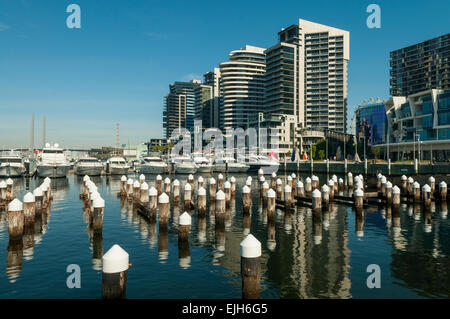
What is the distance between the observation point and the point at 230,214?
27.0 metres

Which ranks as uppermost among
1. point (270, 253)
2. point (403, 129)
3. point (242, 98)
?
point (242, 98)

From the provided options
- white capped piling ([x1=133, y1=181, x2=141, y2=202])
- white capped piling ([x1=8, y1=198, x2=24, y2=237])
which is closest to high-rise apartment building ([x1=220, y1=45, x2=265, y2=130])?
white capped piling ([x1=133, y1=181, x2=141, y2=202])

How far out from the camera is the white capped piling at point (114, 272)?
8305 millimetres

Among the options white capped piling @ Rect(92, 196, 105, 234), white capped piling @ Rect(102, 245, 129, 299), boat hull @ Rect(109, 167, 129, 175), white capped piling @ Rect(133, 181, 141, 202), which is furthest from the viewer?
boat hull @ Rect(109, 167, 129, 175)

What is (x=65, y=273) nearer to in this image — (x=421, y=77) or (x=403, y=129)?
(x=403, y=129)

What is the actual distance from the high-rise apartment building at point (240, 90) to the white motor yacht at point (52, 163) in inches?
5246

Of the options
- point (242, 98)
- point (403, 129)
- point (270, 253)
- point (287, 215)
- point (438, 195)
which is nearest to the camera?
point (270, 253)

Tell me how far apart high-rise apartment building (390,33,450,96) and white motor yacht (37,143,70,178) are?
172929 millimetres

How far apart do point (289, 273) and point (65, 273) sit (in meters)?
9.20

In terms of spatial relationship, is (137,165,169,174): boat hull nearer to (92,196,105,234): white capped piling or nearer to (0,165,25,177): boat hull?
(0,165,25,177): boat hull

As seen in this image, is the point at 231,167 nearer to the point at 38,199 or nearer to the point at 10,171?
the point at 10,171

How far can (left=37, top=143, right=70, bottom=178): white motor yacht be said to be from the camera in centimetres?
6012
